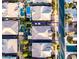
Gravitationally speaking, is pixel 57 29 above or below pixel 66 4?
below

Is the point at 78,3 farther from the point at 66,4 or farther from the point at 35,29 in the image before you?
the point at 35,29

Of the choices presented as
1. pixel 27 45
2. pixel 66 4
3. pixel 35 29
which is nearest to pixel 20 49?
pixel 27 45

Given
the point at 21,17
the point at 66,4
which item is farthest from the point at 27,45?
the point at 66,4

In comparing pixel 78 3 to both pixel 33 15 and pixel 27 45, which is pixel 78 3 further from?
pixel 27 45

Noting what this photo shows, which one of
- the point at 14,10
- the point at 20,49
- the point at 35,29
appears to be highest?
the point at 14,10

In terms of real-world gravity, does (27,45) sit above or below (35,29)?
below

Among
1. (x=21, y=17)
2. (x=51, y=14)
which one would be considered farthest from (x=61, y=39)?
(x=21, y=17)

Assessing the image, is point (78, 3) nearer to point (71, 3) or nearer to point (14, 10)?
point (71, 3)
